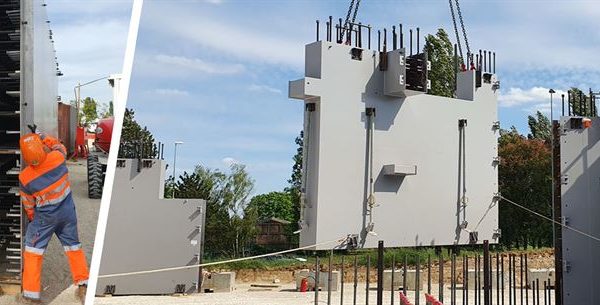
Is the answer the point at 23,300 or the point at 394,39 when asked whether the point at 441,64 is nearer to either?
the point at 394,39

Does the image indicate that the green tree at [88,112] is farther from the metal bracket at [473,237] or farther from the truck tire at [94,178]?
the metal bracket at [473,237]

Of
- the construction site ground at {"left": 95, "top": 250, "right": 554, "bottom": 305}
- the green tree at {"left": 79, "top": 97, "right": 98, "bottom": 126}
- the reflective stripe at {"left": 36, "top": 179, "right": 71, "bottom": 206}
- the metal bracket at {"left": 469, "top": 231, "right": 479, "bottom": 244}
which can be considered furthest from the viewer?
the construction site ground at {"left": 95, "top": 250, "right": 554, "bottom": 305}

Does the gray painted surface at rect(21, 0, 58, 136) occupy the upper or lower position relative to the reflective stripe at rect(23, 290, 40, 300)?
upper

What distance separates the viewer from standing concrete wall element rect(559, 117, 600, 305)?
25.2 feet

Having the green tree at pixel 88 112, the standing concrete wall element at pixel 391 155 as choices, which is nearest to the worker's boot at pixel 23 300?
the green tree at pixel 88 112

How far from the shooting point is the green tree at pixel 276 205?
2720 centimetres

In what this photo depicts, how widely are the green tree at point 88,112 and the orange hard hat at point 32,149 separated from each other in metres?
0.62

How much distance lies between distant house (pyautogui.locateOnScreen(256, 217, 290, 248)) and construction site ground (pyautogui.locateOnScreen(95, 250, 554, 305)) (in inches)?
137

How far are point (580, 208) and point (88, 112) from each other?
239 inches

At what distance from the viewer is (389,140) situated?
21.1 ft

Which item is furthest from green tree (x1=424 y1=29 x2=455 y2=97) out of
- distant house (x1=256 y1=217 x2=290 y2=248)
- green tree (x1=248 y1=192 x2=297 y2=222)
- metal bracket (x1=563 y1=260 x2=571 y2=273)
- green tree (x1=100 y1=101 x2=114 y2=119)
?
green tree (x1=100 y1=101 x2=114 y2=119)

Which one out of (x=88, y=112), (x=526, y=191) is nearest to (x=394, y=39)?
(x=88, y=112)

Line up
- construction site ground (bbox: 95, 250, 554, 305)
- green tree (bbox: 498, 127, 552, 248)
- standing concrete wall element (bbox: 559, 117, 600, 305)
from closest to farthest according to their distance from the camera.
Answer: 1. standing concrete wall element (bbox: 559, 117, 600, 305)
2. construction site ground (bbox: 95, 250, 554, 305)
3. green tree (bbox: 498, 127, 552, 248)

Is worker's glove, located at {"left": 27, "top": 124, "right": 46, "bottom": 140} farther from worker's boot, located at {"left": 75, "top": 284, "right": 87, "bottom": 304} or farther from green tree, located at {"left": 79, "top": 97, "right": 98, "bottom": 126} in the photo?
worker's boot, located at {"left": 75, "top": 284, "right": 87, "bottom": 304}
